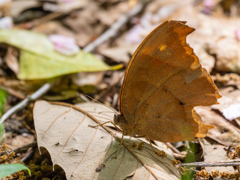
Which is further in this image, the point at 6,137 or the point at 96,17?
the point at 96,17

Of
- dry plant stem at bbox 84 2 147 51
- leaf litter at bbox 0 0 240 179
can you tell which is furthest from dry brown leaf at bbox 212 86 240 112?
dry plant stem at bbox 84 2 147 51

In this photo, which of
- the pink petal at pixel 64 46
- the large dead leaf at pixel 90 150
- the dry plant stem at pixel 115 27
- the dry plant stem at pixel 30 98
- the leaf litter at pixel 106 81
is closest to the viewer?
the large dead leaf at pixel 90 150

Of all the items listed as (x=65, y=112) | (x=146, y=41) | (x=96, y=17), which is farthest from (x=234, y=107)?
(x=96, y=17)

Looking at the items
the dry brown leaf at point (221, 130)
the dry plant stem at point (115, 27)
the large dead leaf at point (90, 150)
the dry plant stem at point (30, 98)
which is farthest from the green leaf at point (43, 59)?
the dry brown leaf at point (221, 130)

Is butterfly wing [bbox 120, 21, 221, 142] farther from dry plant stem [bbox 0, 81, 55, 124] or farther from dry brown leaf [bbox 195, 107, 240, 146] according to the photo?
dry plant stem [bbox 0, 81, 55, 124]

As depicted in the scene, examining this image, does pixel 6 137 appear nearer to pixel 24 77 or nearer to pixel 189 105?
pixel 24 77

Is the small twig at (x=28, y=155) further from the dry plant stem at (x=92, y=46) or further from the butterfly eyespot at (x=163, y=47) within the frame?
the butterfly eyespot at (x=163, y=47)

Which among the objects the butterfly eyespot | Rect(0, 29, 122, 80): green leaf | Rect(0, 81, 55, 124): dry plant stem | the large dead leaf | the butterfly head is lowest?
Rect(0, 81, 55, 124): dry plant stem
